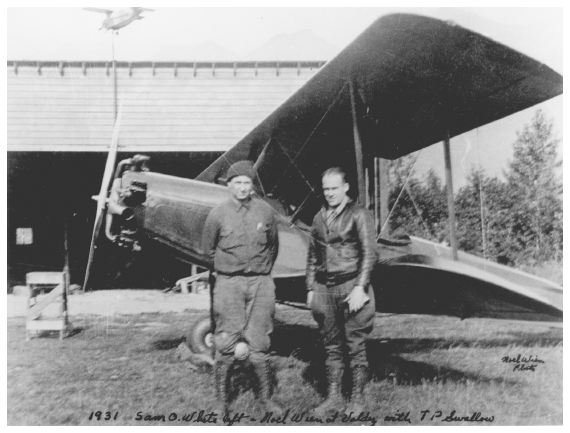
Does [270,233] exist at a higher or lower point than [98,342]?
higher

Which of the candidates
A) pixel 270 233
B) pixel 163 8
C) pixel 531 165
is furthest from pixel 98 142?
pixel 531 165

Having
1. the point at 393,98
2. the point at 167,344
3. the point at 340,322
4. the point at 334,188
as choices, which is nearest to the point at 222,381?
the point at 340,322

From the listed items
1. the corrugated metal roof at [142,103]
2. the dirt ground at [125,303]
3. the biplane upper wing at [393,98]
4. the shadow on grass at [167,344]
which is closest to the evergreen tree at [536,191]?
the biplane upper wing at [393,98]

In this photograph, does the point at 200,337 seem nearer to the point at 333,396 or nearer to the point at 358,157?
the point at 333,396

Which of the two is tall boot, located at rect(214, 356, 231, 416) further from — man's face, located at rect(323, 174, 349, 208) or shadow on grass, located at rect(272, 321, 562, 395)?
man's face, located at rect(323, 174, 349, 208)

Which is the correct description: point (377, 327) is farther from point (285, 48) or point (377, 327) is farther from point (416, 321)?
point (285, 48)

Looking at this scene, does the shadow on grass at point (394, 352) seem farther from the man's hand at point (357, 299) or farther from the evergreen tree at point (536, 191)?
the evergreen tree at point (536, 191)
